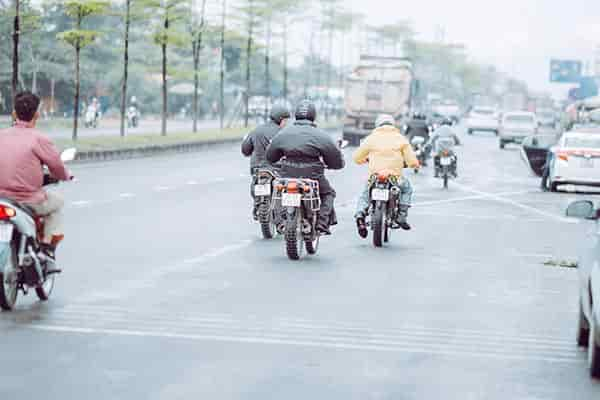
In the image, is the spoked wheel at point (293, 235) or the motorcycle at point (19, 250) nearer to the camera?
the motorcycle at point (19, 250)

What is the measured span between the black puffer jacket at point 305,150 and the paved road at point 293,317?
970mm

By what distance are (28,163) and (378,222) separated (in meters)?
6.66

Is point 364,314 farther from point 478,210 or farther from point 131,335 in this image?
point 478,210

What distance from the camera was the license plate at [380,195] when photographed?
15656 mm

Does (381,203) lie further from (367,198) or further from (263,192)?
(263,192)

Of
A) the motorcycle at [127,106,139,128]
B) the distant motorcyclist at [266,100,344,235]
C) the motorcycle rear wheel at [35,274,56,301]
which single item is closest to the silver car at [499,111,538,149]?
the motorcycle at [127,106,139,128]

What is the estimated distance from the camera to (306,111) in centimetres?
1452

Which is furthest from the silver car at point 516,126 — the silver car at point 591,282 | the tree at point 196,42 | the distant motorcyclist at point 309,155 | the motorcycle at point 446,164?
A: the silver car at point 591,282

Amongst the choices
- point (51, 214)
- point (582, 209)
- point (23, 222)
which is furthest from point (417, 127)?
point (582, 209)

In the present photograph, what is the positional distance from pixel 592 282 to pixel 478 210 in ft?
50.6

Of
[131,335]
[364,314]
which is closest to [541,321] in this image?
[364,314]

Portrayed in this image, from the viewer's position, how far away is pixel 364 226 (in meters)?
16.5

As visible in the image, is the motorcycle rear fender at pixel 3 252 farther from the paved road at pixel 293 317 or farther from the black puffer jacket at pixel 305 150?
the black puffer jacket at pixel 305 150

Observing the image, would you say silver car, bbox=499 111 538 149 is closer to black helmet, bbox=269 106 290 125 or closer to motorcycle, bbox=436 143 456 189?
motorcycle, bbox=436 143 456 189
